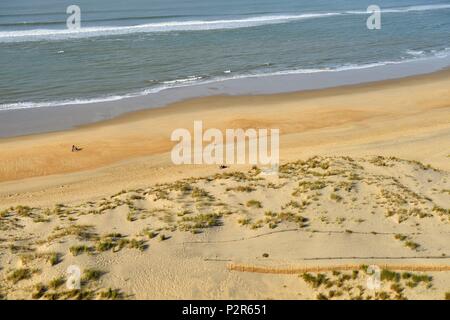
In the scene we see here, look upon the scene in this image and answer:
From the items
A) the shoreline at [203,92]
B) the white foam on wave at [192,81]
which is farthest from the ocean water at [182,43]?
the shoreline at [203,92]

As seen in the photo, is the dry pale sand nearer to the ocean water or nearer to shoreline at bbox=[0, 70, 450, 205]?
shoreline at bbox=[0, 70, 450, 205]

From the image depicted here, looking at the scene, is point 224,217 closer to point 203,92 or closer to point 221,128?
point 221,128

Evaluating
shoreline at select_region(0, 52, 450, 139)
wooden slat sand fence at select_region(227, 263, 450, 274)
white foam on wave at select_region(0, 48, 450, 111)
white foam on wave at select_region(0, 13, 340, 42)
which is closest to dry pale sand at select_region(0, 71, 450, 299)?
wooden slat sand fence at select_region(227, 263, 450, 274)

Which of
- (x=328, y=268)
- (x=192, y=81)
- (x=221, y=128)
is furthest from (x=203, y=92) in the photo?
(x=328, y=268)

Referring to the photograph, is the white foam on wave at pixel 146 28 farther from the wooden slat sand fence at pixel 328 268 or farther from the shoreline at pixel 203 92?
the wooden slat sand fence at pixel 328 268
